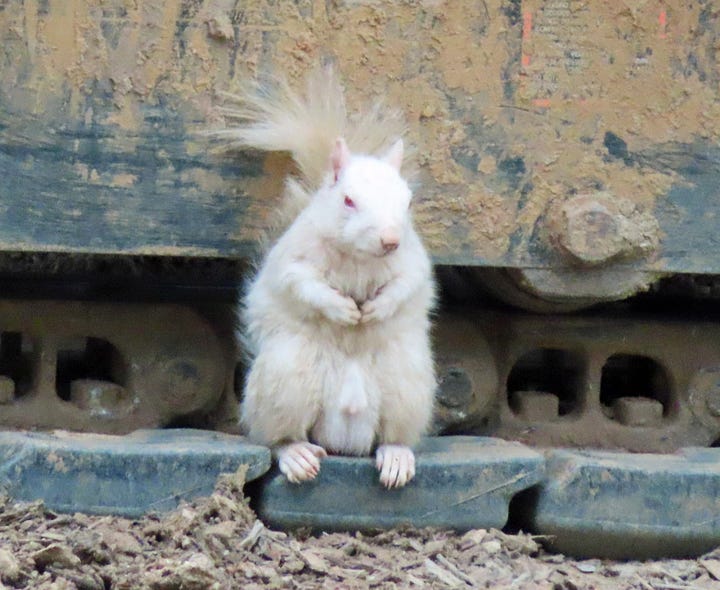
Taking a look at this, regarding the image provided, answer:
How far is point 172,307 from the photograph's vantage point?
4988 mm

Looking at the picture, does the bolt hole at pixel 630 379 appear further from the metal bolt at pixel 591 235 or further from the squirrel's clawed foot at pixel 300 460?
the squirrel's clawed foot at pixel 300 460

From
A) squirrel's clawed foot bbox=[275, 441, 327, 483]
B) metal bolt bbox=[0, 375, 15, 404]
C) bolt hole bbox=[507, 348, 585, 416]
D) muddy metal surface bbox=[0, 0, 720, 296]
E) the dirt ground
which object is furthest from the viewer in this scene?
bolt hole bbox=[507, 348, 585, 416]

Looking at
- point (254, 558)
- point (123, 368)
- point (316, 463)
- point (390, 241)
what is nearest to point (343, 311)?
point (390, 241)

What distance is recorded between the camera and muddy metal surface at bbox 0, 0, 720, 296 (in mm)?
4398

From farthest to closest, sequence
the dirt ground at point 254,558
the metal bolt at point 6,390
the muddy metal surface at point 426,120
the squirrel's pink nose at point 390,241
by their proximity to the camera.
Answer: the metal bolt at point 6,390
the muddy metal surface at point 426,120
the squirrel's pink nose at point 390,241
the dirt ground at point 254,558

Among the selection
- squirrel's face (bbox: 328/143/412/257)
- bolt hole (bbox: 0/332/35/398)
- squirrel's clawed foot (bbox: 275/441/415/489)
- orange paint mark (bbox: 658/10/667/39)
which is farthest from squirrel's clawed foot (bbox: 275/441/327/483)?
orange paint mark (bbox: 658/10/667/39)

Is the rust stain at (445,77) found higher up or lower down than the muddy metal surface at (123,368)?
higher up

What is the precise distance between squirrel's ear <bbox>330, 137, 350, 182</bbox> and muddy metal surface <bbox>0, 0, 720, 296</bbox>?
0.18 metres

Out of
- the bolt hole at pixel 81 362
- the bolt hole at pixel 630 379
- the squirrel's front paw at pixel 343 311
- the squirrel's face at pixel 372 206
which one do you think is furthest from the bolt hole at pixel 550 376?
the bolt hole at pixel 81 362

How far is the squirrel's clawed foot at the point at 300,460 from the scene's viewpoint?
4289 millimetres

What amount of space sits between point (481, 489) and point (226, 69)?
1.34 metres

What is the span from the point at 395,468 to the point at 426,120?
98 cm

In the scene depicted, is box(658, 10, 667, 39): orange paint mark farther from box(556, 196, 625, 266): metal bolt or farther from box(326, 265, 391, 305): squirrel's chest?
box(326, 265, 391, 305): squirrel's chest

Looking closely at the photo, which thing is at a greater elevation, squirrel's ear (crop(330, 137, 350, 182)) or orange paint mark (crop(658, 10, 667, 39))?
orange paint mark (crop(658, 10, 667, 39))
